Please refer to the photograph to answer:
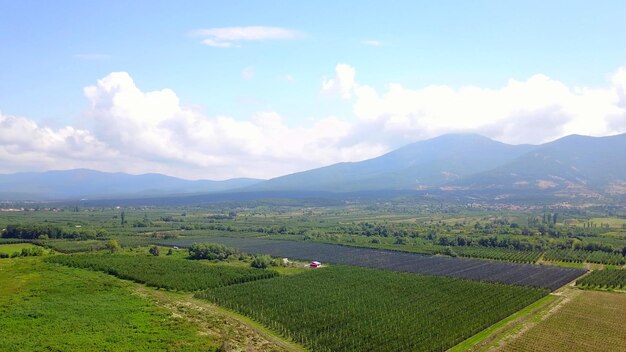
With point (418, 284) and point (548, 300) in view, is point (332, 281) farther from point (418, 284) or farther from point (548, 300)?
point (548, 300)

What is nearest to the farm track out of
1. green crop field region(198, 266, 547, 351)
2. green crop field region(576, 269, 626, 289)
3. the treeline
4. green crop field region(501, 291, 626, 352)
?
green crop field region(576, 269, 626, 289)

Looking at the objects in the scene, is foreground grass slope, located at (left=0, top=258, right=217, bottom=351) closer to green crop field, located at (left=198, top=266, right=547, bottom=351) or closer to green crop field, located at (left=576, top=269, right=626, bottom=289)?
green crop field, located at (left=198, top=266, right=547, bottom=351)

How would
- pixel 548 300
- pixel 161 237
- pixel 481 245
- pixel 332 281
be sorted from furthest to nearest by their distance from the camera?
pixel 161 237 → pixel 481 245 → pixel 332 281 → pixel 548 300

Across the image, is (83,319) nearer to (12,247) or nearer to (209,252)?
(209,252)

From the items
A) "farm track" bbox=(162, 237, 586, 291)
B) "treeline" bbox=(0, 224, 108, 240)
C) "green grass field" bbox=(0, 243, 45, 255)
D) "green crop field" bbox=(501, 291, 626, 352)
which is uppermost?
"treeline" bbox=(0, 224, 108, 240)

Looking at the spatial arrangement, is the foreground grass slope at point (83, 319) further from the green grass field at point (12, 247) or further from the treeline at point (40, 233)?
the treeline at point (40, 233)

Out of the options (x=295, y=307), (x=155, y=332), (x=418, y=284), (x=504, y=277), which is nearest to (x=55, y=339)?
(x=155, y=332)

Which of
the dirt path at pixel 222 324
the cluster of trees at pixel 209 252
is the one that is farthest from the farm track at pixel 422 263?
the dirt path at pixel 222 324
